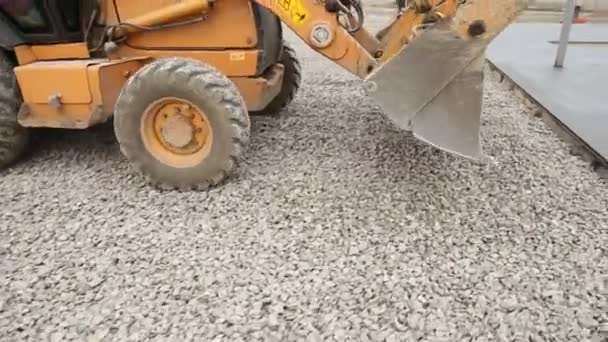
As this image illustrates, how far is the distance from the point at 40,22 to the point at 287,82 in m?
1.86

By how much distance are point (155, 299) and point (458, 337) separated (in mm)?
1254

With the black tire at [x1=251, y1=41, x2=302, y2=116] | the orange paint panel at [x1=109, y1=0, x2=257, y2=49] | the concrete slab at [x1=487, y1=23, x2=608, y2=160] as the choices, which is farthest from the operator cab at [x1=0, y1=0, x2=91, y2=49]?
the concrete slab at [x1=487, y1=23, x2=608, y2=160]

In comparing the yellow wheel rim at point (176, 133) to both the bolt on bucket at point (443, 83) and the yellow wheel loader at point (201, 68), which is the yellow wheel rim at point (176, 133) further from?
the bolt on bucket at point (443, 83)

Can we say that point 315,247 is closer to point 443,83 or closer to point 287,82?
point 443,83

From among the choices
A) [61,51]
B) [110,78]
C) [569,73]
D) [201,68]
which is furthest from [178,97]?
[569,73]

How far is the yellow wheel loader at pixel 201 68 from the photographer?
298 cm

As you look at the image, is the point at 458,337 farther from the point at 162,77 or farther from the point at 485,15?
the point at 162,77

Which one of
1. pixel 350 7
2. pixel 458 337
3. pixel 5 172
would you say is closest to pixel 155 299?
pixel 458 337

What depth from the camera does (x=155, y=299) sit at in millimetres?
2389

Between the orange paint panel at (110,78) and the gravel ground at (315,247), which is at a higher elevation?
the orange paint panel at (110,78)

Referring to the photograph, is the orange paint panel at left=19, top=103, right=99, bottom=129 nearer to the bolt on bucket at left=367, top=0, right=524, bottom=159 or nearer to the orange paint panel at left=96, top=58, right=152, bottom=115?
the orange paint panel at left=96, top=58, right=152, bottom=115

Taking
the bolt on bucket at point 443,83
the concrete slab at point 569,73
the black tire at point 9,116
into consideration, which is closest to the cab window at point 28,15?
the black tire at point 9,116

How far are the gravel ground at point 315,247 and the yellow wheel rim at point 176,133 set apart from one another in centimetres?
23

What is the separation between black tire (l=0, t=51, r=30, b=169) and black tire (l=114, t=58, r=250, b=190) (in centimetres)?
88
